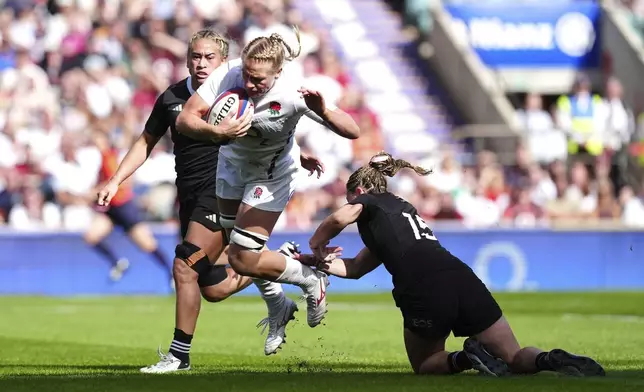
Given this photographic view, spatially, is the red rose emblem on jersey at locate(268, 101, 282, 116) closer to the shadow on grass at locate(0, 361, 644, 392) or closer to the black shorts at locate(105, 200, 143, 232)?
the shadow on grass at locate(0, 361, 644, 392)

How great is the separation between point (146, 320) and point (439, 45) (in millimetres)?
14038

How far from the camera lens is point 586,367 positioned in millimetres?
8312

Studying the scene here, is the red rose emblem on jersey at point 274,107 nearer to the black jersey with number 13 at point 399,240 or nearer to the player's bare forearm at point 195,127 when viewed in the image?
the player's bare forearm at point 195,127

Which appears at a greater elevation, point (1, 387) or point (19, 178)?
point (1, 387)

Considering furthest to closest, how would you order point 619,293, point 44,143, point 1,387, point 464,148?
point 464,148 < point 44,143 < point 619,293 < point 1,387

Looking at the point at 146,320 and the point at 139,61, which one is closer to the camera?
the point at 146,320

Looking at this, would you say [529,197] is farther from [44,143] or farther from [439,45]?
[44,143]

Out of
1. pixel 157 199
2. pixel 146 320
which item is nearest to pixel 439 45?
pixel 157 199

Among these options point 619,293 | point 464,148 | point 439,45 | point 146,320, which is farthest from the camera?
point 439,45

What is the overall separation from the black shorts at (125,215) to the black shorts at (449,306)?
12.6 metres

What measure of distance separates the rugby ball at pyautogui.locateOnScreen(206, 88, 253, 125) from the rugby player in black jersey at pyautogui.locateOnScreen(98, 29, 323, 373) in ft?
1.86

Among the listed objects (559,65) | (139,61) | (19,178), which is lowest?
(19,178)

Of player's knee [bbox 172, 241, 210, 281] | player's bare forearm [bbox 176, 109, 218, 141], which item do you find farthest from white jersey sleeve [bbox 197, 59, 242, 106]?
player's knee [bbox 172, 241, 210, 281]

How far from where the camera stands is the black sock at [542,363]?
8.41 metres
